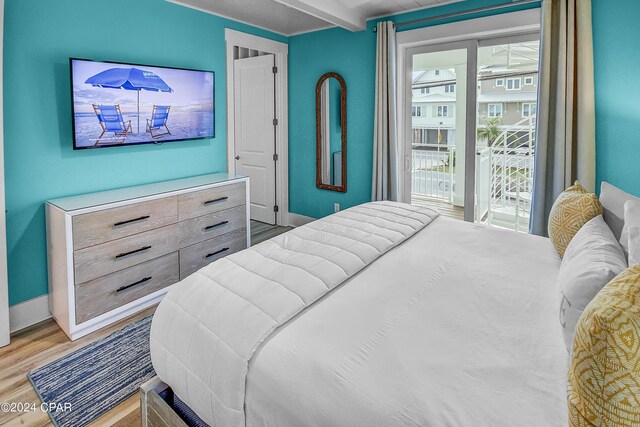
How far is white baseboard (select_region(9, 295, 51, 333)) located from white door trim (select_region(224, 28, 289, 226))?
207cm

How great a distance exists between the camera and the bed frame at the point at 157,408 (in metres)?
1.42

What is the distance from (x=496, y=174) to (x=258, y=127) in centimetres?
297

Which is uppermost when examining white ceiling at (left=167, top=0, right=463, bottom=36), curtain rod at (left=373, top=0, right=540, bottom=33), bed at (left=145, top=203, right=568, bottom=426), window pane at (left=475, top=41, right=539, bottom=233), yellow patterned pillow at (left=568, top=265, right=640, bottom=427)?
white ceiling at (left=167, top=0, right=463, bottom=36)

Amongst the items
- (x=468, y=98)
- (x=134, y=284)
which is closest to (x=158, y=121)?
(x=134, y=284)

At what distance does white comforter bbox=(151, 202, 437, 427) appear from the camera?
122cm

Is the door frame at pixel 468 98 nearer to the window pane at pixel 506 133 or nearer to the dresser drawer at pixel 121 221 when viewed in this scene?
the window pane at pixel 506 133

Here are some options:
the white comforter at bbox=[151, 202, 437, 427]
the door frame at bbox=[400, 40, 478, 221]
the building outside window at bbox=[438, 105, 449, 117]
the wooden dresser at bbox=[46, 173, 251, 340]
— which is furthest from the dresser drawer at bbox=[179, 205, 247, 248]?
the building outside window at bbox=[438, 105, 449, 117]

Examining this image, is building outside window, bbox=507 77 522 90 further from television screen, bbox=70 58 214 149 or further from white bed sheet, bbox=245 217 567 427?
television screen, bbox=70 58 214 149

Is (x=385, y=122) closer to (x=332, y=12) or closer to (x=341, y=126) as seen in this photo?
(x=341, y=126)

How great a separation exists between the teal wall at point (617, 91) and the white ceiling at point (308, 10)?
4.37 ft

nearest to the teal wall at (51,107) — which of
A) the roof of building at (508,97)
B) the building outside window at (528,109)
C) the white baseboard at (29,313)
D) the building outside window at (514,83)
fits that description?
the white baseboard at (29,313)

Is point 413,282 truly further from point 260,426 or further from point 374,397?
point 260,426

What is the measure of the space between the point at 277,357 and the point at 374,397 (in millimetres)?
323

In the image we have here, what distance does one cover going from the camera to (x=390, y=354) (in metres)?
1.14
